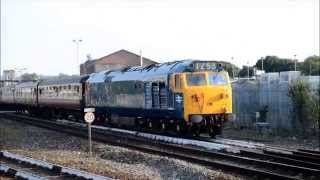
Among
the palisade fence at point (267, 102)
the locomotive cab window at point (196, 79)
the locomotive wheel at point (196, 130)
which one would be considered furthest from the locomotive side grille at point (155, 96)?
the palisade fence at point (267, 102)

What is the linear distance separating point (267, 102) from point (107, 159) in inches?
614


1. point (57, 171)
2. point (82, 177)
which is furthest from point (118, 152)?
point (82, 177)

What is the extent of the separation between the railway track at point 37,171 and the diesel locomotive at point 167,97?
7647 millimetres

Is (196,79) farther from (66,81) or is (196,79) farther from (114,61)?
(114,61)

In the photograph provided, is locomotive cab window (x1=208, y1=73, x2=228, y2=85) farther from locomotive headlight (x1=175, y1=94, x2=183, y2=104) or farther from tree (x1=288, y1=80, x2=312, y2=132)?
tree (x1=288, y1=80, x2=312, y2=132)

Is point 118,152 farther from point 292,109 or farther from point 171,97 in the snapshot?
point 292,109

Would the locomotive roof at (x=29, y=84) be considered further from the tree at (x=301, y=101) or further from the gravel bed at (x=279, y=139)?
the tree at (x=301, y=101)

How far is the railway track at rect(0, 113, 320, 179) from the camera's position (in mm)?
14297

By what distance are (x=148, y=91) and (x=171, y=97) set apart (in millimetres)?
2277

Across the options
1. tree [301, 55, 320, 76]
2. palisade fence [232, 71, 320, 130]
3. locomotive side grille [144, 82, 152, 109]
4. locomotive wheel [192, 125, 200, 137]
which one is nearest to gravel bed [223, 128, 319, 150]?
palisade fence [232, 71, 320, 130]

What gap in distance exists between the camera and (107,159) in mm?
18141

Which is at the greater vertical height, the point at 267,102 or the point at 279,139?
the point at 267,102

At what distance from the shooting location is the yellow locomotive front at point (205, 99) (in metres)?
22.9

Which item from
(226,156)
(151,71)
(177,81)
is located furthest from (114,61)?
(226,156)
